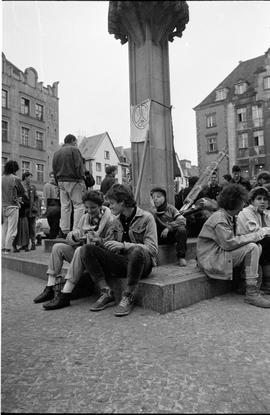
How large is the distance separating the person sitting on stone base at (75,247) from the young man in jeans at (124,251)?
16 cm

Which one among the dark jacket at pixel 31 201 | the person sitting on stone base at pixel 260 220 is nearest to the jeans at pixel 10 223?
the dark jacket at pixel 31 201

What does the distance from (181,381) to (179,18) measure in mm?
1909

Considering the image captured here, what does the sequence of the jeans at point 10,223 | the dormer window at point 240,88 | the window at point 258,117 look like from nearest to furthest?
1. the jeans at point 10,223
2. the window at point 258,117
3. the dormer window at point 240,88

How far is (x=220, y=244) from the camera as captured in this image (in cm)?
320

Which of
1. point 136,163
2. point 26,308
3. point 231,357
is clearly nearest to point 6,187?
point 136,163

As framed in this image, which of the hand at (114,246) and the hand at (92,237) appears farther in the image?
the hand at (92,237)

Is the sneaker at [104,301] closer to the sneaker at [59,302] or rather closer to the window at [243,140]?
the sneaker at [59,302]

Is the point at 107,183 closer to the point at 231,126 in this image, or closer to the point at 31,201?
the point at 31,201

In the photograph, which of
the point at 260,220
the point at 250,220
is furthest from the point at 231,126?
the point at 250,220

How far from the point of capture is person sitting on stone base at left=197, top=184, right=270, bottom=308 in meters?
3.15

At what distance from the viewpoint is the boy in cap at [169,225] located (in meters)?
4.04

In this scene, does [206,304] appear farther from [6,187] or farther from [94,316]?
[6,187]

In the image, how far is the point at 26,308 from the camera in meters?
3.14

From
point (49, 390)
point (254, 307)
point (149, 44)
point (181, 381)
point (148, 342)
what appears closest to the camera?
point (49, 390)
